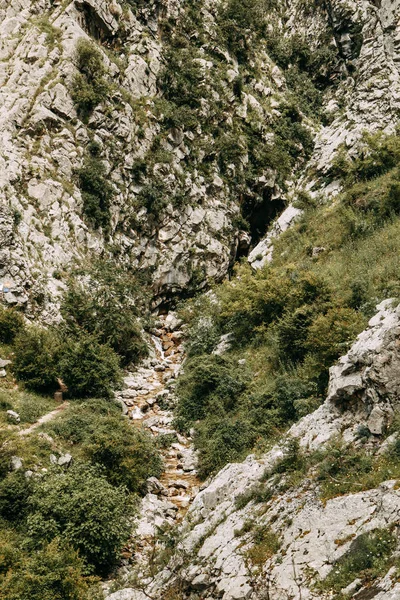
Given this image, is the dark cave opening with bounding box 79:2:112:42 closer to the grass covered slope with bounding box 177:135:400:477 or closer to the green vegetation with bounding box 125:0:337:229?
the green vegetation with bounding box 125:0:337:229

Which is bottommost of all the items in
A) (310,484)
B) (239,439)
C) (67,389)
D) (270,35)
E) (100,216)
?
(239,439)

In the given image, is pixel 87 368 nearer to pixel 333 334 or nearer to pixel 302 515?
pixel 333 334

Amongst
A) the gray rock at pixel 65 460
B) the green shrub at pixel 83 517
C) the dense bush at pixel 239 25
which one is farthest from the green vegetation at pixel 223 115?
the green shrub at pixel 83 517

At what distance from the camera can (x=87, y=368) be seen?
62.1 ft

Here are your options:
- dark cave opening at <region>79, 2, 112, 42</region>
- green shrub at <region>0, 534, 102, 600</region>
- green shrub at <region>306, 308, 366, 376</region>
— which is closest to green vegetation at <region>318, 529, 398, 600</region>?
green shrub at <region>0, 534, 102, 600</region>

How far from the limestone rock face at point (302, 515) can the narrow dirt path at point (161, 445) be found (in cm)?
200

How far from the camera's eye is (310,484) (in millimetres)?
8438

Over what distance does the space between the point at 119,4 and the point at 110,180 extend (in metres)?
16.0

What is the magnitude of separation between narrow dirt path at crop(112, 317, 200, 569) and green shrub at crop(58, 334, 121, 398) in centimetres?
135

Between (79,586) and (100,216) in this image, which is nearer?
(79,586)

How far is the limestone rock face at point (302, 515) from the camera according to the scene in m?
6.67

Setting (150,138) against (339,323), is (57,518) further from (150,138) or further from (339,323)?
(150,138)

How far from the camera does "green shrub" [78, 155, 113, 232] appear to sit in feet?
90.5

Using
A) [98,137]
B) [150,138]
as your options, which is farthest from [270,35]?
[98,137]
